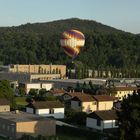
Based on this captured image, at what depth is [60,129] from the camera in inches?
1244

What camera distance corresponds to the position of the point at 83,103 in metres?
41.1

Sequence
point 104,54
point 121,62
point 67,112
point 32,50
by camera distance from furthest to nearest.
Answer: point 32,50 → point 104,54 → point 121,62 → point 67,112

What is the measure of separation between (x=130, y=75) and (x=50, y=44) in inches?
1810

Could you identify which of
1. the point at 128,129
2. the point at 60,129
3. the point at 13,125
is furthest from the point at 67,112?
the point at 128,129

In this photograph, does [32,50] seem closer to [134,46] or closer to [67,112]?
[134,46]

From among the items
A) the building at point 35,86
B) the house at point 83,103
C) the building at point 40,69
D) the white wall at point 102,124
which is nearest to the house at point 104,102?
the house at point 83,103

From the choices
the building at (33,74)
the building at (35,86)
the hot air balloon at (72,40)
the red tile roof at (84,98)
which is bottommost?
the red tile roof at (84,98)

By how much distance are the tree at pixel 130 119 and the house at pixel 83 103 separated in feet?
53.1

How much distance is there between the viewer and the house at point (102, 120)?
107ft

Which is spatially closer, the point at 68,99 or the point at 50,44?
the point at 68,99

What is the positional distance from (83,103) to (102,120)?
8732 mm

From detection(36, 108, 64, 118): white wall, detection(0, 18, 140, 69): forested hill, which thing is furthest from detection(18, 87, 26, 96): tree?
detection(0, 18, 140, 69): forested hill

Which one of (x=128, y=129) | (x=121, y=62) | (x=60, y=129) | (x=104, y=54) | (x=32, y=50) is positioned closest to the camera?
(x=128, y=129)

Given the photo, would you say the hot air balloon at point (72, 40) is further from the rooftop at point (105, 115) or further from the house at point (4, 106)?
the rooftop at point (105, 115)
